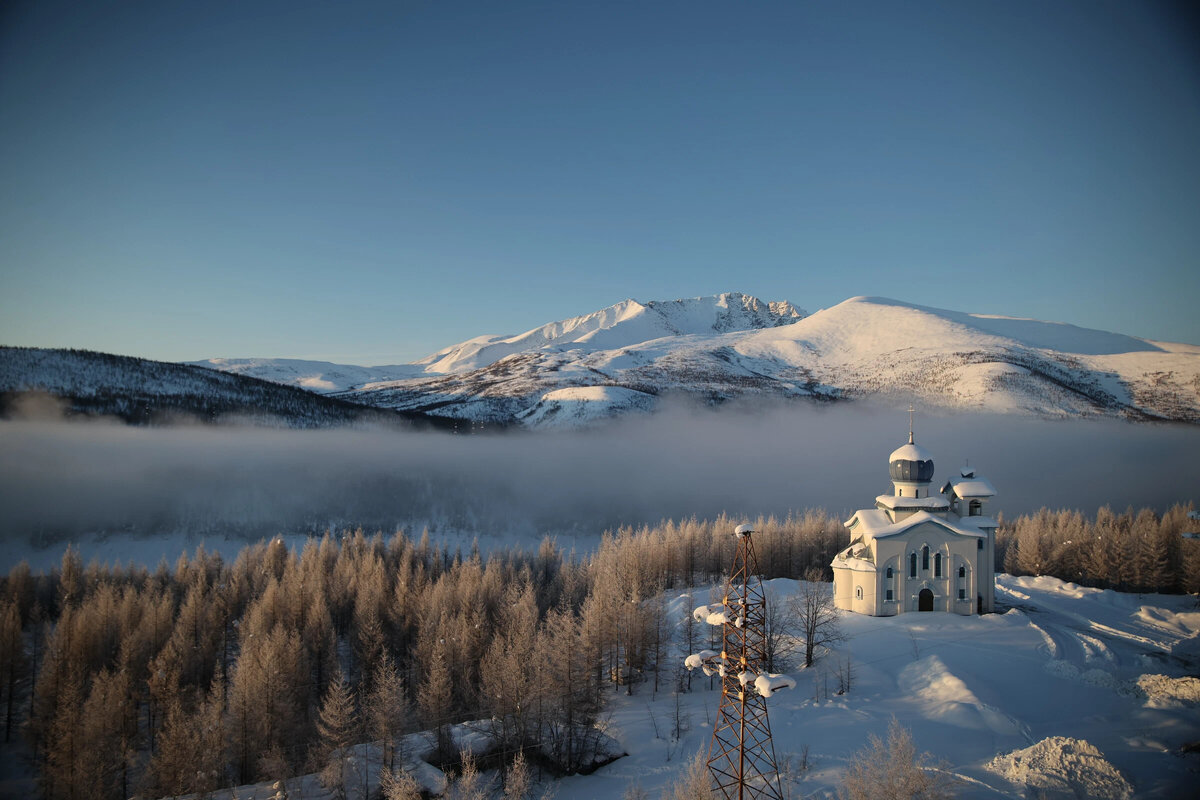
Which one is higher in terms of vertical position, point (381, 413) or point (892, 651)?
point (381, 413)

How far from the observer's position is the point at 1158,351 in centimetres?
18362

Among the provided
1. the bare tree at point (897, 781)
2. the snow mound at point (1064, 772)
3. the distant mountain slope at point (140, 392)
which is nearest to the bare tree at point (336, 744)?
the bare tree at point (897, 781)

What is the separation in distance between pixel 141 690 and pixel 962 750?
5280 centimetres

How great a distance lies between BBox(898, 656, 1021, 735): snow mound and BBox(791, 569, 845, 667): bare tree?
206 inches

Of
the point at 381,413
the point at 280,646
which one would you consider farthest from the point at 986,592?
the point at 381,413

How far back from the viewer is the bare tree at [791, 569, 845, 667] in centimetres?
4194

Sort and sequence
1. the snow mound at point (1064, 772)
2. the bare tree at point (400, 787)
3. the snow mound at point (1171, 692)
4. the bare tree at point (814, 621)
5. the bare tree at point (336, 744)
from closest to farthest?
the bare tree at point (400, 787), the snow mound at point (1064, 772), the bare tree at point (336, 744), the snow mound at point (1171, 692), the bare tree at point (814, 621)

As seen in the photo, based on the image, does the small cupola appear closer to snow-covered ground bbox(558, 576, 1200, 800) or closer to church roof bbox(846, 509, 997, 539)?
church roof bbox(846, 509, 997, 539)

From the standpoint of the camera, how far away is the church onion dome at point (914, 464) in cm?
5196

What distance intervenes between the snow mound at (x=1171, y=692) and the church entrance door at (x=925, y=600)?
13.5m

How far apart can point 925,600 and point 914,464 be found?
36.6 ft

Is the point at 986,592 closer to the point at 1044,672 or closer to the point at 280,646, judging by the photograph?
the point at 1044,672

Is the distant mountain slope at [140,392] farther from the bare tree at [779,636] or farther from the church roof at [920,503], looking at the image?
the church roof at [920,503]

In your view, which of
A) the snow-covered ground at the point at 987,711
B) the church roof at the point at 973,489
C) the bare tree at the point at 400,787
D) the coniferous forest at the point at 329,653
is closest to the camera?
the bare tree at the point at 400,787
